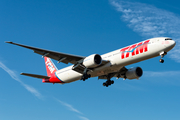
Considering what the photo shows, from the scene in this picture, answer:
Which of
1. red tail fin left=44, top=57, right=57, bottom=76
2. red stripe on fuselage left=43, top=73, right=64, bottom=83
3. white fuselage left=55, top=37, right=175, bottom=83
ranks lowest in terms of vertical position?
white fuselage left=55, top=37, right=175, bottom=83

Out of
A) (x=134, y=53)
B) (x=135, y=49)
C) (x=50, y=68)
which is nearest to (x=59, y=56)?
(x=50, y=68)

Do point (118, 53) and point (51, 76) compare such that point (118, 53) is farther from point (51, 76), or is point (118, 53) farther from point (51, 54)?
point (51, 76)

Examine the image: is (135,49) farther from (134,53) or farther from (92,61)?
(92,61)

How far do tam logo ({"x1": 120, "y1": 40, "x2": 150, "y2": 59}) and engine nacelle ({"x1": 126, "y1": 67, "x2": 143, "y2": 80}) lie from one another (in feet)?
A: 22.4

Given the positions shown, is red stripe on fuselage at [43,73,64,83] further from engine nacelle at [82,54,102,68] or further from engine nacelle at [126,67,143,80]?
engine nacelle at [126,67,143,80]

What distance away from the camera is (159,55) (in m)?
30.8

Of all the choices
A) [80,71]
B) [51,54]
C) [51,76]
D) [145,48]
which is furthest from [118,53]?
[51,76]

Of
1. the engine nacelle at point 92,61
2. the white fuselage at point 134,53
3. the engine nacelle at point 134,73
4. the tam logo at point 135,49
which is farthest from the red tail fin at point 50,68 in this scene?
the tam logo at point 135,49

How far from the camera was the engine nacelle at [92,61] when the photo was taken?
32888mm

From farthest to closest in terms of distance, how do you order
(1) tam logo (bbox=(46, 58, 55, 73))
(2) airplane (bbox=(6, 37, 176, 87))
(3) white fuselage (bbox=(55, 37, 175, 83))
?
(1) tam logo (bbox=(46, 58, 55, 73)) < (2) airplane (bbox=(6, 37, 176, 87)) < (3) white fuselage (bbox=(55, 37, 175, 83))

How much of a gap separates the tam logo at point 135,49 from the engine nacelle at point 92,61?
3218 mm

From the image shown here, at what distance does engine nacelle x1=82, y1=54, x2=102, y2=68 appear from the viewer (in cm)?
3289

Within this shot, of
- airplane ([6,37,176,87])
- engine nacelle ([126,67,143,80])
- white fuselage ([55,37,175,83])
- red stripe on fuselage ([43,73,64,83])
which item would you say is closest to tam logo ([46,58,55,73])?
red stripe on fuselage ([43,73,64,83])

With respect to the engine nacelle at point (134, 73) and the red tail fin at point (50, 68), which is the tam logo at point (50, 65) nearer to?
the red tail fin at point (50, 68)
